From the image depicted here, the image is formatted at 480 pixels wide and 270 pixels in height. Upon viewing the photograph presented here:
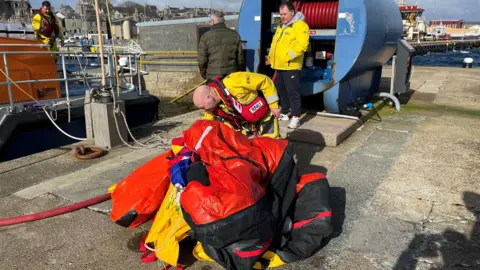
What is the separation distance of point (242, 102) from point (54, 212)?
198 cm

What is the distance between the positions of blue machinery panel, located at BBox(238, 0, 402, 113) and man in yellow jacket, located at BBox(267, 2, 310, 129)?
632 millimetres

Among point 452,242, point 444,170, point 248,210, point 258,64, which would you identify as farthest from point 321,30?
point 248,210

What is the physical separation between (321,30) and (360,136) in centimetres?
201

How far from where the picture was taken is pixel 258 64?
676 centimetres

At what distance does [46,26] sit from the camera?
7301 millimetres

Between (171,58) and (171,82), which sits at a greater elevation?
(171,58)

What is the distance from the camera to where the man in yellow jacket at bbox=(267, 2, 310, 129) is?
5344 mm

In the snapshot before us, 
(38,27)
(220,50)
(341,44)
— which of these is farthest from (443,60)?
(38,27)

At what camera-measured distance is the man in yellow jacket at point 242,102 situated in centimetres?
333

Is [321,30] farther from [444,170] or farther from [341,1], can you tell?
[444,170]

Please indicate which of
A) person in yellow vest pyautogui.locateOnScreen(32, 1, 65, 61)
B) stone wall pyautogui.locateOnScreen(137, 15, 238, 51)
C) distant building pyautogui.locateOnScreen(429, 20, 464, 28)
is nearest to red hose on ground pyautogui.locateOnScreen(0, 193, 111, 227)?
person in yellow vest pyautogui.locateOnScreen(32, 1, 65, 61)

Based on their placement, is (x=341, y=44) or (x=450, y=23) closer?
(x=341, y=44)

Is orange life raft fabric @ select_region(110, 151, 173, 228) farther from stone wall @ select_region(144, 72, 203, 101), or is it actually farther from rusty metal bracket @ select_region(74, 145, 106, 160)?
stone wall @ select_region(144, 72, 203, 101)

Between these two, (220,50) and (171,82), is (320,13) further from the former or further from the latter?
(171,82)
